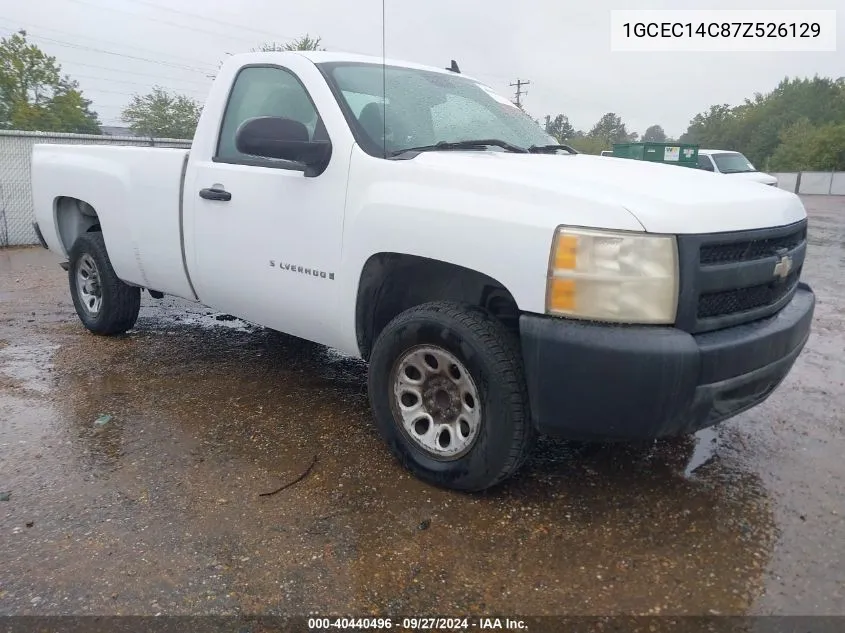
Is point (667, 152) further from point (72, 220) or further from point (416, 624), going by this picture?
point (416, 624)

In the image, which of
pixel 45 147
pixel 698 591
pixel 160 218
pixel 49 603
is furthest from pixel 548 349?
pixel 45 147

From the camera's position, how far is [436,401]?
2.99 metres

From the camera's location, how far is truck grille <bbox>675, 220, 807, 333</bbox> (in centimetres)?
241

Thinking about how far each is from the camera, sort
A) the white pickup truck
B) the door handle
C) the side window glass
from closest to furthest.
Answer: the white pickup truck
the side window glass
the door handle

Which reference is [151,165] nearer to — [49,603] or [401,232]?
[401,232]

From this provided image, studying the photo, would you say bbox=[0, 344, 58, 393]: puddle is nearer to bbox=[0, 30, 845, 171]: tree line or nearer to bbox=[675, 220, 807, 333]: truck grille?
bbox=[675, 220, 807, 333]: truck grille

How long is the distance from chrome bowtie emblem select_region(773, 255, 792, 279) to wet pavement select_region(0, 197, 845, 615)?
988 millimetres

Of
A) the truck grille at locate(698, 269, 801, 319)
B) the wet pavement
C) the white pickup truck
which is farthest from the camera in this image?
the truck grille at locate(698, 269, 801, 319)

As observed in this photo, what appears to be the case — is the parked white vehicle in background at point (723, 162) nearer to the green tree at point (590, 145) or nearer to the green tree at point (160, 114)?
the green tree at point (590, 145)

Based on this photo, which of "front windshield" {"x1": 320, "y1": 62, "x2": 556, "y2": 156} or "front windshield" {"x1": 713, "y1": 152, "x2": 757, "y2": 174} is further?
"front windshield" {"x1": 713, "y1": 152, "x2": 757, "y2": 174}

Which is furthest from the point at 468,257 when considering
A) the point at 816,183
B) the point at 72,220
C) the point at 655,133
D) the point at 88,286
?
the point at 655,133

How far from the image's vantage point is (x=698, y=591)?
2336 mm

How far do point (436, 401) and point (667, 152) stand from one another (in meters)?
17.2

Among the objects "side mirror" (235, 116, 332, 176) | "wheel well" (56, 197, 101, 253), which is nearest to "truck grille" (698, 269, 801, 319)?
"side mirror" (235, 116, 332, 176)
